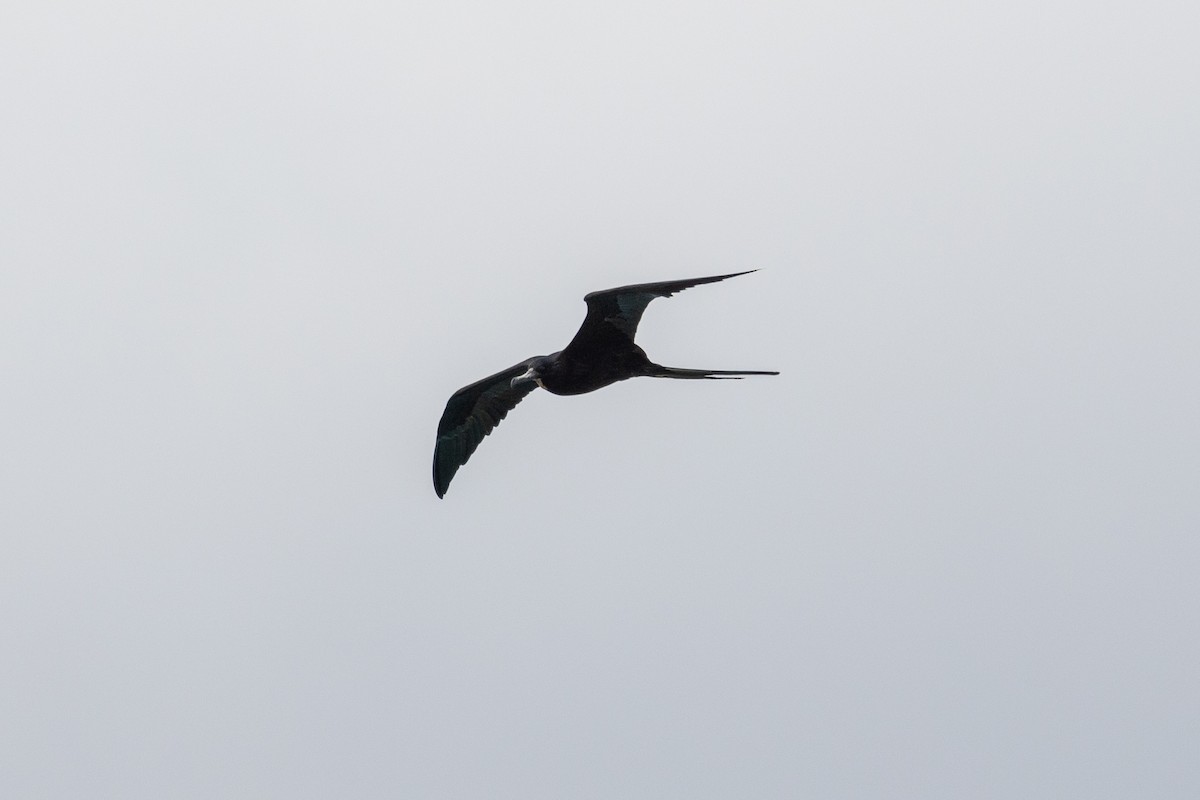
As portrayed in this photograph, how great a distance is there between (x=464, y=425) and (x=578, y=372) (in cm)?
249

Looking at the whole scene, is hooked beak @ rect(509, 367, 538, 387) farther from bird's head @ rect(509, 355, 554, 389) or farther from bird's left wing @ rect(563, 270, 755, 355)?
bird's left wing @ rect(563, 270, 755, 355)

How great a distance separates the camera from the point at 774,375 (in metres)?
11.9

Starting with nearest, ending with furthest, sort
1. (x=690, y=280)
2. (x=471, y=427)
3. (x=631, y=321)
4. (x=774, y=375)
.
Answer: (x=690, y=280) < (x=774, y=375) < (x=631, y=321) < (x=471, y=427)

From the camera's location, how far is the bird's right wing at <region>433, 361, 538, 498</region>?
1523 cm

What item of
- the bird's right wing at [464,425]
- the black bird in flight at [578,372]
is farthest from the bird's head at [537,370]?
the bird's right wing at [464,425]

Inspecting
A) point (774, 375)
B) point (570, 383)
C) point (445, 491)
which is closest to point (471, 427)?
point (445, 491)

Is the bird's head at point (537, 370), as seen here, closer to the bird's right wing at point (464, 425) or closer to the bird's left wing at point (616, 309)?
the bird's left wing at point (616, 309)

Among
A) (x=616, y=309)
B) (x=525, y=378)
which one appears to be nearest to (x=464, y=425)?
(x=525, y=378)

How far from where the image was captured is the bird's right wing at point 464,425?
1523 cm

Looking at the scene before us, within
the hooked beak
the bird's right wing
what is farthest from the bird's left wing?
the bird's right wing

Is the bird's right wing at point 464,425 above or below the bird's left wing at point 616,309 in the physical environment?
below

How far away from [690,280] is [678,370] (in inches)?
80.7

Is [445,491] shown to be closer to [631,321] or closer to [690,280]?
[631,321]

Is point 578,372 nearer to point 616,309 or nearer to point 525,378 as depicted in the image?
point 525,378
